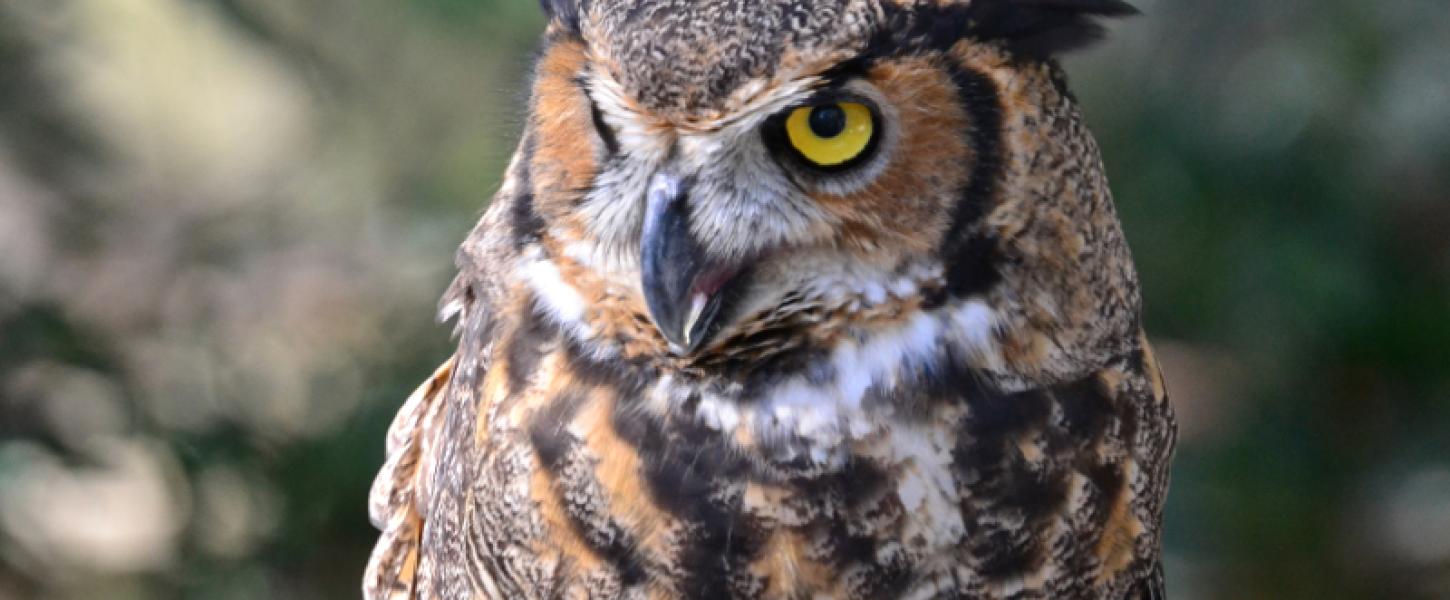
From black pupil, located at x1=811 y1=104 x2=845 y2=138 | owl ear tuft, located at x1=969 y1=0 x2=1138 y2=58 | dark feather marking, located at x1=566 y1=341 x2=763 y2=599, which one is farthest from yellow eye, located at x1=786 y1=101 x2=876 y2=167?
dark feather marking, located at x1=566 y1=341 x2=763 y2=599

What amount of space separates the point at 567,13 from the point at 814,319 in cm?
29

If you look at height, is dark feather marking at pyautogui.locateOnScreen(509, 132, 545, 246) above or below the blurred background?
above

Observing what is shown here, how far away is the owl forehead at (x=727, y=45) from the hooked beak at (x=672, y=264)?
65 millimetres

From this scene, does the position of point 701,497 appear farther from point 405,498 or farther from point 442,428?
point 405,498

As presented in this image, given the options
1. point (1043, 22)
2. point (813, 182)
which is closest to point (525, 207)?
point (813, 182)

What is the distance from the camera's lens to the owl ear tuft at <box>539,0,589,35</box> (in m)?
1.11

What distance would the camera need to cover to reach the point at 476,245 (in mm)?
1287

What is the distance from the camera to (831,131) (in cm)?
101

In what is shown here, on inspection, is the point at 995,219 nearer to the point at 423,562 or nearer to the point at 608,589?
the point at 608,589

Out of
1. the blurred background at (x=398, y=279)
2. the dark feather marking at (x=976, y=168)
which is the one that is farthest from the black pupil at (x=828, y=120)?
the blurred background at (x=398, y=279)

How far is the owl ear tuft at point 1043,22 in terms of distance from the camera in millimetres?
1075

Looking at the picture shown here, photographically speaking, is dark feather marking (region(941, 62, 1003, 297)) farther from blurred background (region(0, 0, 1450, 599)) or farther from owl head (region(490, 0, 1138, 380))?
blurred background (region(0, 0, 1450, 599))

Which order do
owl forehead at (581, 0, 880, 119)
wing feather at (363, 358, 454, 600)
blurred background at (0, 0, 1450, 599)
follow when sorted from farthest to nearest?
blurred background at (0, 0, 1450, 599)
wing feather at (363, 358, 454, 600)
owl forehead at (581, 0, 880, 119)

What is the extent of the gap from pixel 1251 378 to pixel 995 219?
61.7 inches
